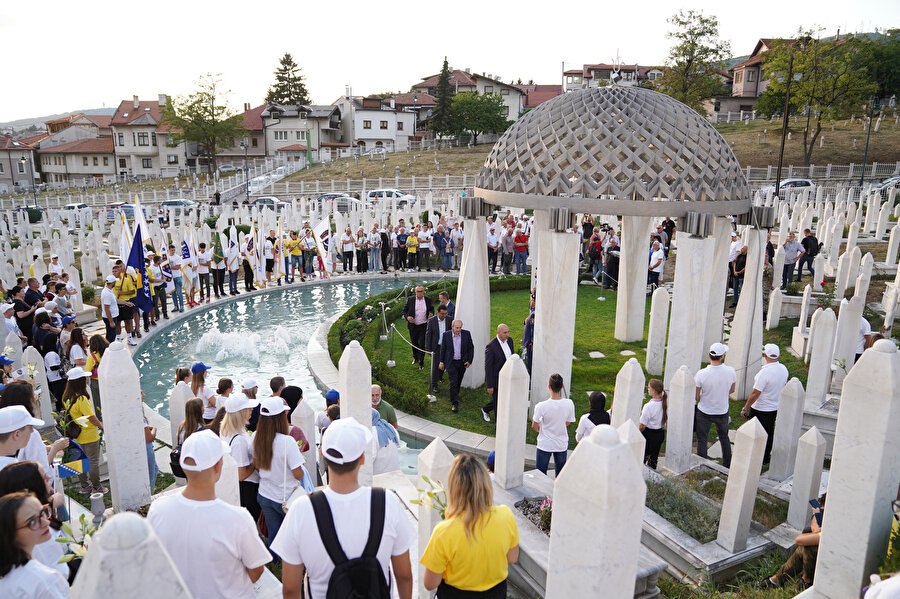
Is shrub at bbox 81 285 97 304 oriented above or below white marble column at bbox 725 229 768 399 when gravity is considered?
below

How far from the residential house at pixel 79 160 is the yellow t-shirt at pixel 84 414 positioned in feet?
233

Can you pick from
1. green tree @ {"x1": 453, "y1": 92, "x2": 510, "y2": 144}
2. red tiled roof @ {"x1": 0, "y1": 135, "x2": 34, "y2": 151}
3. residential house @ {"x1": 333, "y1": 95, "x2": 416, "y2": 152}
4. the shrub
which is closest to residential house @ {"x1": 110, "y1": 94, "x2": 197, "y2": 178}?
red tiled roof @ {"x1": 0, "y1": 135, "x2": 34, "y2": 151}

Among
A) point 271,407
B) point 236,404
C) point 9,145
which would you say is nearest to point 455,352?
point 236,404

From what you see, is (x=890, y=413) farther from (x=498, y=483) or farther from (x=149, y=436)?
(x=149, y=436)

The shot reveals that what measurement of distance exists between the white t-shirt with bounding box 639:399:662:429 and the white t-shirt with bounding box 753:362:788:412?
61.4 inches

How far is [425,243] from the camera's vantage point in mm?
20875

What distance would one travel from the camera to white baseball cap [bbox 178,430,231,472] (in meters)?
3.34

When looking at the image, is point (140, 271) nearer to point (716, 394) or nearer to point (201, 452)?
point (201, 452)

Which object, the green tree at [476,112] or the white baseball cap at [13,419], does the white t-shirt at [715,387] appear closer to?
the white baseball cap at [13,419]

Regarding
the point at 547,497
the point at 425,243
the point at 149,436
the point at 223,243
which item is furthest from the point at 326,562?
the point at 425,243

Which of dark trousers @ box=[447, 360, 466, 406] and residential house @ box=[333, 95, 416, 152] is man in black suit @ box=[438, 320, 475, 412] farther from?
residential house @ box=[333, 95, 416, 152]

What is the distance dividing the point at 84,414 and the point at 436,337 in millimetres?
5482

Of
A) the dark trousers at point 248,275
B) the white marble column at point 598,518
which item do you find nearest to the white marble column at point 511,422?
the white marble column at point 598,518

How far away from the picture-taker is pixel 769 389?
7.96 meters
